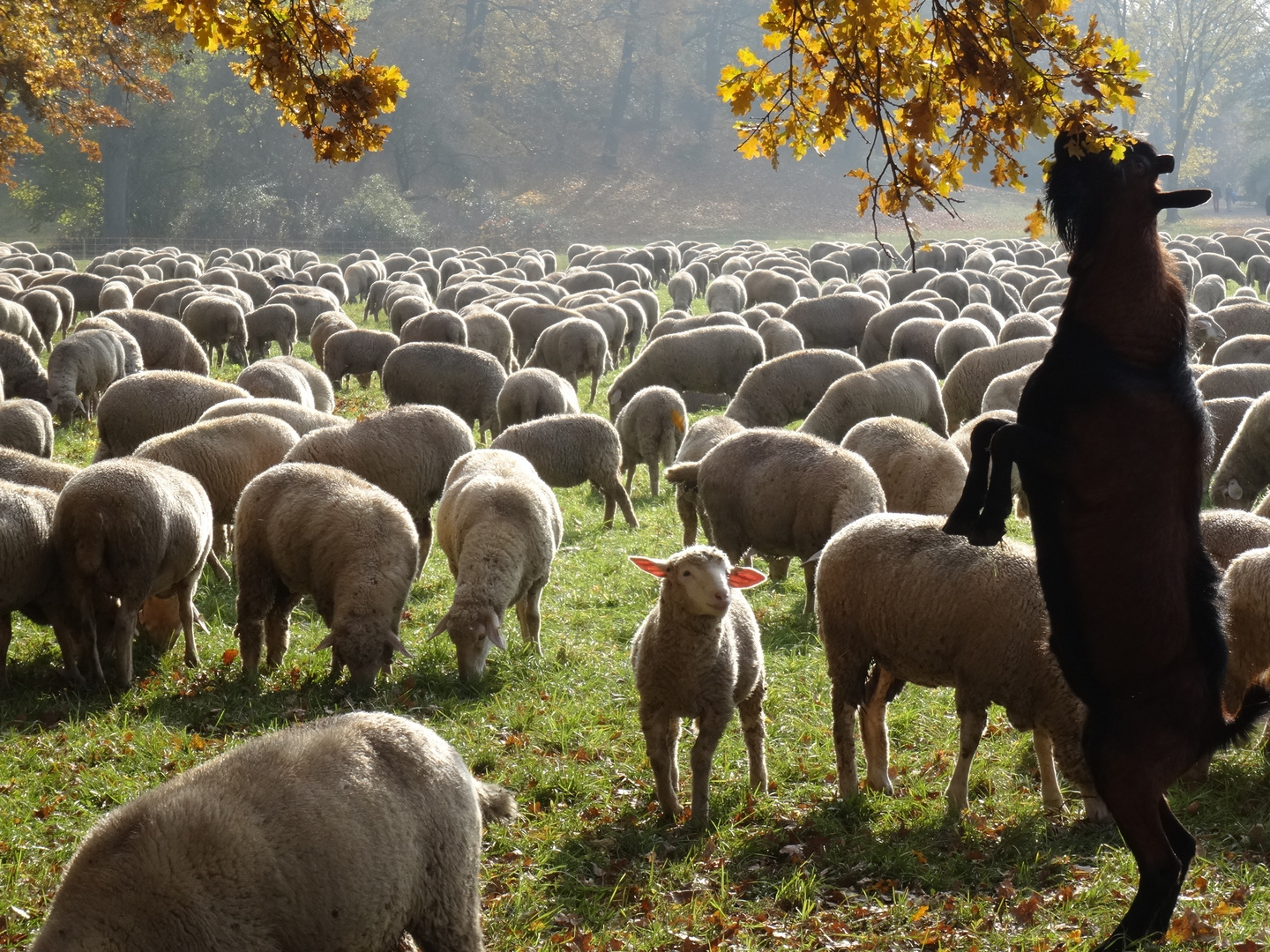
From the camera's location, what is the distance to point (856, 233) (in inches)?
2462

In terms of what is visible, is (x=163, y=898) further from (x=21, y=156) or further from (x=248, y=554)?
(x=21, y=156)

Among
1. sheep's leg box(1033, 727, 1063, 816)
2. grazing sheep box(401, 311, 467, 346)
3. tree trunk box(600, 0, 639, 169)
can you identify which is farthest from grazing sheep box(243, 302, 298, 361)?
tree trunk box(600, 0, 639, 169)

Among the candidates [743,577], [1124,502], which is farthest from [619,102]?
[1124,502]

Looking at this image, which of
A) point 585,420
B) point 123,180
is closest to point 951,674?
point 585,420

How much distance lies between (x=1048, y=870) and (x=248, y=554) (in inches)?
200

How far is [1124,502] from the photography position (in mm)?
3539

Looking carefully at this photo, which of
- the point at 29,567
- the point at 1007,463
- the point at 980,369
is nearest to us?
the point at 1007,463

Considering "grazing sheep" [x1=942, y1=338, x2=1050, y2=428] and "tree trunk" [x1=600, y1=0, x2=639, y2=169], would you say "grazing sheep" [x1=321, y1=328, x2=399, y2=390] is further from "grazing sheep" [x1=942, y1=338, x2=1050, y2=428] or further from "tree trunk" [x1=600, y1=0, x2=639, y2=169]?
"tree trunk" [x1=600, y1=0, x2=639, y2=169]

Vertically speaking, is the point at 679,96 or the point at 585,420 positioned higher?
the point at 679,96

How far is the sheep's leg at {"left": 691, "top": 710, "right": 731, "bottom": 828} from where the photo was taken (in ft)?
18.4

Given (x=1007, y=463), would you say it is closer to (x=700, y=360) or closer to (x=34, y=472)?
(x=34, y=472)

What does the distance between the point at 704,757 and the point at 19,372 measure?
1311 cm

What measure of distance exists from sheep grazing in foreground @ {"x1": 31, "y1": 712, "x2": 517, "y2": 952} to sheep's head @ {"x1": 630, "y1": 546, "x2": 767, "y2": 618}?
5.34ft

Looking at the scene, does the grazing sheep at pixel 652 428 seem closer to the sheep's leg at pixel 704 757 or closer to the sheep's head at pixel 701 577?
the sheep's head at pixel 701 577
